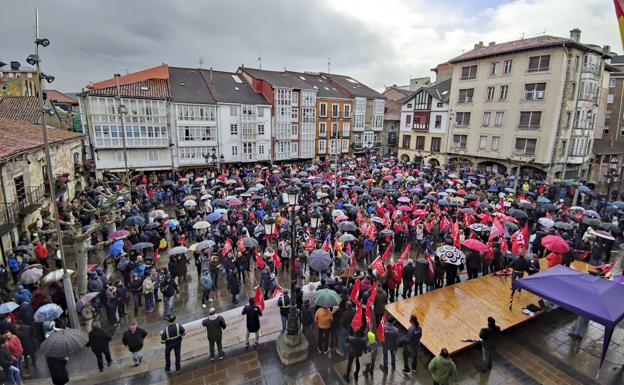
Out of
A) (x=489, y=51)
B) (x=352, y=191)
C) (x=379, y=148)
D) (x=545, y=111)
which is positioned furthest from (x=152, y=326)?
(x=379, y=148)

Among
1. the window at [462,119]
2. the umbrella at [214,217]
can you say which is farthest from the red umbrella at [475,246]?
the window at [462,119]

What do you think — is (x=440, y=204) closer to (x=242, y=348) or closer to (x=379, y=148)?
(x=242, y=348)

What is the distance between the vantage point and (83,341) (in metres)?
7.42

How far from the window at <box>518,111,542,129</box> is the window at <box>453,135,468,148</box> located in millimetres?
6520

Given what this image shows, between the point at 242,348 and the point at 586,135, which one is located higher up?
the point at 586,135

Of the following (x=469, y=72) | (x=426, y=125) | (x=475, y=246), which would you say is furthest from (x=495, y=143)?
(x=475, y=246)

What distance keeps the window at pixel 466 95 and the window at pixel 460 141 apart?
4286 mm

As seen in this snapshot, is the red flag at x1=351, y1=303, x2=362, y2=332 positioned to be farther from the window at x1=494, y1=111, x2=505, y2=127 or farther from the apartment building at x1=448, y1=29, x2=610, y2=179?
the window at x1=494, y1=111, x2=505, y2=127

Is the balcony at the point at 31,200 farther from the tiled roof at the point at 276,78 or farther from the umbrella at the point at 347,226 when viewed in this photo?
the tiled roof at the point at 276,78

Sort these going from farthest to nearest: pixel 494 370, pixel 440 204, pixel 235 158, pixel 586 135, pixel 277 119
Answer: pixel 277 119
pixel 235 158
pixel 586 135
pixel 440 204
pixel 494 370

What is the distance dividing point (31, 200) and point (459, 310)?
2165cm

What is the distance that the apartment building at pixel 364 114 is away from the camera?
167ft

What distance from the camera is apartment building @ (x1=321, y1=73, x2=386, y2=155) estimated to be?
51.0m

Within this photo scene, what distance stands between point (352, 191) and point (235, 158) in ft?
69.7
